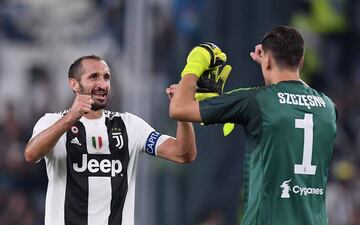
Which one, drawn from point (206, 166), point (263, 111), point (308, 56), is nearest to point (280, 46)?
point (263, 111)

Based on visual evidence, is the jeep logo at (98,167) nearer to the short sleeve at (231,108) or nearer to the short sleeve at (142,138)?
the short sleeve at (142,138)

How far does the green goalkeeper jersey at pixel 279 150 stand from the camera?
5.25 meters

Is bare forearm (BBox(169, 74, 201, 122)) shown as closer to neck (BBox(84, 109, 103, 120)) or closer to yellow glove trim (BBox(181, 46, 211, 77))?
yellow glove trim (BBox(181, 46, 211, 77))

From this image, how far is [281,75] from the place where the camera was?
5.34 metres

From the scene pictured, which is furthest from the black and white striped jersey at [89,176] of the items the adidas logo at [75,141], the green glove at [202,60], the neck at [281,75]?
the neck at [281,75]

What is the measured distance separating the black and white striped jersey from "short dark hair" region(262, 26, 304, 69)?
139cm

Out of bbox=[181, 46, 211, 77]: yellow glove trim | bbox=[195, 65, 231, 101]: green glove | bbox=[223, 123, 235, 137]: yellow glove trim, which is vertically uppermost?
bbox=[181, 46, 211, 77]: yellow glove trim

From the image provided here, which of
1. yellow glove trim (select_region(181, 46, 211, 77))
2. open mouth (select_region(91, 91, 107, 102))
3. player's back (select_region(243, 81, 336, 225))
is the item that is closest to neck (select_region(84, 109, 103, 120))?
open mouth (select_region(91, 91, 107, 102))

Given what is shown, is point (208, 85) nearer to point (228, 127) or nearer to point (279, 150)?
point (228, 127)

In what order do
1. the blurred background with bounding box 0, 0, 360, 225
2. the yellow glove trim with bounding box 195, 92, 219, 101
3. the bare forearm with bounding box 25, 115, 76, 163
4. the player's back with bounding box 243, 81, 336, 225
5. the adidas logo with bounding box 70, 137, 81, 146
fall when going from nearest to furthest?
the player's back with bounding box 243, 81, 336, 225 < the yellow glove trim with bounding box 195, 92, 219, 101 < the bare forearm with bounding box 25, 115, 76, 163 < the adidas logo with bounding box 70, 137, 81, 146 < the blurred background with bounding box 0, 0, 360, 225

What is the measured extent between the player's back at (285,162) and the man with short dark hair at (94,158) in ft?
3.32

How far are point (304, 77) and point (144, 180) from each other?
8.37 ft

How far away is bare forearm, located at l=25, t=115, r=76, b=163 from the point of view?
19.1ft

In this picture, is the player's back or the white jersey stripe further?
the white jersey stripe
